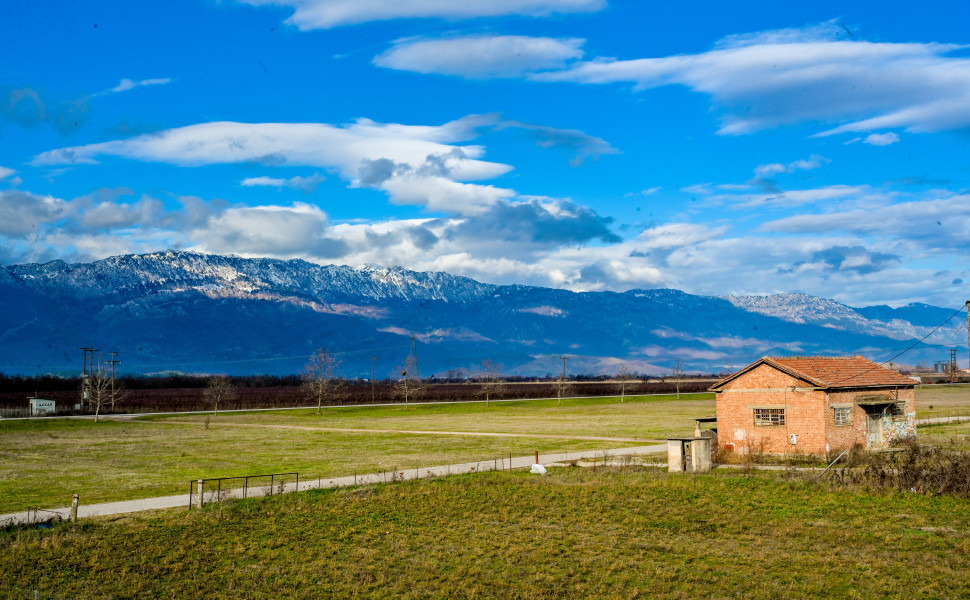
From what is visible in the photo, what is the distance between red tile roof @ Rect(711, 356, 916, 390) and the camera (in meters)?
47.2

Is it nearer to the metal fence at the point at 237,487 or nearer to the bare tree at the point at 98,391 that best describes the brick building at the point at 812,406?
the metal fence at the point at 237,487

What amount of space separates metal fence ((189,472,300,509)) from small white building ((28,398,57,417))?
72.2 metres

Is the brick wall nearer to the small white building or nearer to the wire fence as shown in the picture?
the wire fence

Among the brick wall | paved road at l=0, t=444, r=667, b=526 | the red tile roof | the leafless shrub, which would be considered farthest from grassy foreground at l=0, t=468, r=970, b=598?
the red tile roof

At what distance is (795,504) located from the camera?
32.7 metres

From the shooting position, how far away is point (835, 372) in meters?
48.8

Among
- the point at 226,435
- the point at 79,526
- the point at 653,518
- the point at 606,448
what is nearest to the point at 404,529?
the point at 653,518

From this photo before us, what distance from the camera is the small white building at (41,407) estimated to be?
100312mm

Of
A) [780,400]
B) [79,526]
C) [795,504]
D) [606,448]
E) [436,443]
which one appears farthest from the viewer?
[436,443]

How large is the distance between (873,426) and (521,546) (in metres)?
31.3

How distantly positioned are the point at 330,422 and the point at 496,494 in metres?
55.3

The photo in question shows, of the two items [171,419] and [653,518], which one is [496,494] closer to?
[653,518]

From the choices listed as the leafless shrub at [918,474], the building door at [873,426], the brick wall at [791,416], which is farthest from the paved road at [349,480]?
the leafless shrub at [918,474]

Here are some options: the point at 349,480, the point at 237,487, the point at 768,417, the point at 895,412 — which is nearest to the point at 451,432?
the point at 768,417
